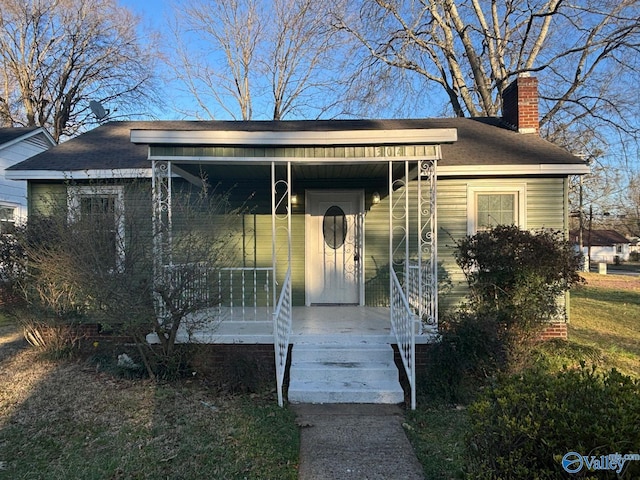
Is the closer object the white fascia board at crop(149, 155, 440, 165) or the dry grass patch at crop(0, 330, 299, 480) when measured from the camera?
the dry grass patch at crop(0, 330, 299, 480)

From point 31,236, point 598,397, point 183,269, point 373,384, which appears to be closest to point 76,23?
point 31,236

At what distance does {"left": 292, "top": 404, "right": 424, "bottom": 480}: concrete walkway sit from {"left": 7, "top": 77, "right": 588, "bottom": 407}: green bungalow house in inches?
31.8

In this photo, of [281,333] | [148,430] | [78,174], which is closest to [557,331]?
[281,333]

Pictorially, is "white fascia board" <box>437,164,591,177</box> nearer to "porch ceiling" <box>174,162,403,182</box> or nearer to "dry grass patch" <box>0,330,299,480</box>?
"porch ceiling" <box>174,162,403,182</box>

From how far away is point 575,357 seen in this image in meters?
5.83

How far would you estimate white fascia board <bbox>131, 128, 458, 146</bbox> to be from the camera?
515cm

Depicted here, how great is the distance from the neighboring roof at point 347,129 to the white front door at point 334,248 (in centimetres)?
149

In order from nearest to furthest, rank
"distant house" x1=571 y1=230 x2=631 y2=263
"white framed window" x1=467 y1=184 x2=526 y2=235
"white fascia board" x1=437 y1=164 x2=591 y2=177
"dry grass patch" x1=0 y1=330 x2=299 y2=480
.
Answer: "dry grass patch" x1=0 y1=330 x2=299 y2=480
"white fascia board" x1=437 y1=164 x2=591 y2=177
"white framed window" x1=467 y1=184 x2=526 y2=235
"distant house" x1=571 y1=230 x2=631 y2=263

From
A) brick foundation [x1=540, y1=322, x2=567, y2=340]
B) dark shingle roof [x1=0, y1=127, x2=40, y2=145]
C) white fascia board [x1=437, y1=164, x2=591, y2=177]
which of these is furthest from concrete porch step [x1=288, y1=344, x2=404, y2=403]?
dark shingle roof [x1=0, y1=127, x2=40, y2=145]

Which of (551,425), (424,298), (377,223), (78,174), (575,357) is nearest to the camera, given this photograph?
(551,425)

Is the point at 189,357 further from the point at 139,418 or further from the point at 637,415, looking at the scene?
the point at 637,415

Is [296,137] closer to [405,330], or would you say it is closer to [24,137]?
[405,330]

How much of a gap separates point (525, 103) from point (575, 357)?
517 cm

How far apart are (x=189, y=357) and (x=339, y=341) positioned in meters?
1.81
